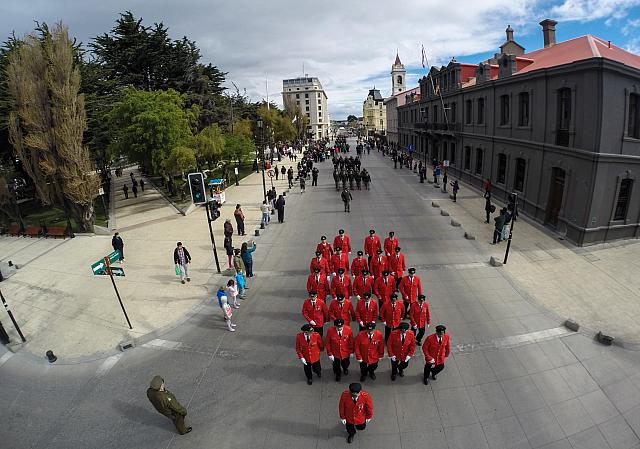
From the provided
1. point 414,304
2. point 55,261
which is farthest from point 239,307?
point 55,261

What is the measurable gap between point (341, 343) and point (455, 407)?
8.36 feet

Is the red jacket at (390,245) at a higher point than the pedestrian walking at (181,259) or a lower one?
higher

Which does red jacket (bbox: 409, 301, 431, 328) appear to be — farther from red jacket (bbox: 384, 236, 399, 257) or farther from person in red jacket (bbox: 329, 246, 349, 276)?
person in red jacket (bbox: 329, 246, 349, 276)

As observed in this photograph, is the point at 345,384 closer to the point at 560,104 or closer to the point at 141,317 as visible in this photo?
the point at 141,317

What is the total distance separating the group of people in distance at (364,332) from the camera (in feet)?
23.9

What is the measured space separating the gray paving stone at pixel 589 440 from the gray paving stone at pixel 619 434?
0.35ft

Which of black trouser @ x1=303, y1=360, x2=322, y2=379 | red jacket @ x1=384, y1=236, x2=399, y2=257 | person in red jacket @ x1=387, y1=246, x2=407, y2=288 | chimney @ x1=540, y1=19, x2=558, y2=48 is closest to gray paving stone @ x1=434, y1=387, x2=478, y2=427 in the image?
black trouser @ x1=303, y1=360, x2=322, y2=379

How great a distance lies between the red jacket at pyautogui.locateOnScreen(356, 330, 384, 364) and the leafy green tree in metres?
21.5

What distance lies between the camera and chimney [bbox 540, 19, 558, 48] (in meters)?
25.1

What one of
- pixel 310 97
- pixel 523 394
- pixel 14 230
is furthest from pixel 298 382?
pixel 310 97

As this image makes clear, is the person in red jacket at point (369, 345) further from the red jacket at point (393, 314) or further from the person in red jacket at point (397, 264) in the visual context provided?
the person in red jacket at point (397, 264)

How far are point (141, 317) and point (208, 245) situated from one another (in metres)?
6.59

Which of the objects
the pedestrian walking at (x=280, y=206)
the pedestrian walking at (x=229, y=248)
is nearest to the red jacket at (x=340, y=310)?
the pedestrian walking at (x=229, y=248)

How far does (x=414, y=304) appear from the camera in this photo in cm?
859
